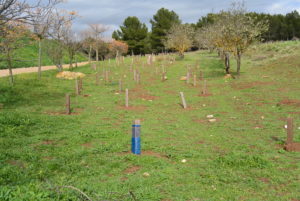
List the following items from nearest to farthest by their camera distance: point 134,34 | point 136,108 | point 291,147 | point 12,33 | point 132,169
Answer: point 132,169 → point 291,147 → point 12,33 → point 136,108 → point 134,34

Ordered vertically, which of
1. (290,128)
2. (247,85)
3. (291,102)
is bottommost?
(291,102)

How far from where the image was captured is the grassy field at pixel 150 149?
5.71 metres

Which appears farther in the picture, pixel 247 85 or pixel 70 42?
pixel 70 42

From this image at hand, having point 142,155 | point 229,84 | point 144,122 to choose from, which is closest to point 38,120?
point 144,122

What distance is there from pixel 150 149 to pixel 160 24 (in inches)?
2730

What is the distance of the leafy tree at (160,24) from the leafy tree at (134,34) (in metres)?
2.25

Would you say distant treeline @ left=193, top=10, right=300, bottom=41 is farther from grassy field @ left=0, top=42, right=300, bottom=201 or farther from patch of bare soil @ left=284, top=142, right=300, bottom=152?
patch of bare soil @ left=284, top=142, right=300, bottom=152

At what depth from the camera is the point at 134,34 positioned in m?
74.2

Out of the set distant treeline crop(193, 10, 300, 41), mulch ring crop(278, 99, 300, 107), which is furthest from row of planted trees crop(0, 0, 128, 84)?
distant treeline crop(193, 10, 300, 41)

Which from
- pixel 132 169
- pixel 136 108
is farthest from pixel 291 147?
pixel 136 108

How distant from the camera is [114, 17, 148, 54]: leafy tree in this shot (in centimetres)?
7412

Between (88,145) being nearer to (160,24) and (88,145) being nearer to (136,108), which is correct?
(136,108)

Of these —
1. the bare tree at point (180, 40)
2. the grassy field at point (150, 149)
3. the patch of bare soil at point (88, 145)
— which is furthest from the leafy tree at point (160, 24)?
the patch of bare soil at point (88, 145)

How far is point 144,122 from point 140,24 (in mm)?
67421
